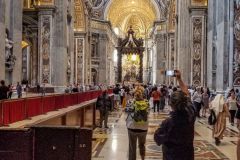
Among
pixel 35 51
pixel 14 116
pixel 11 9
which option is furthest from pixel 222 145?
pixel 35 51

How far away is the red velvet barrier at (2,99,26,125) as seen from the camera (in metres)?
10.8

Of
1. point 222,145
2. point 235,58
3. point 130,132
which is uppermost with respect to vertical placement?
point 235,58

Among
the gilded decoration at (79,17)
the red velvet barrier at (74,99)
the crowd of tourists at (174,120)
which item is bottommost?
the red velvet barrier at (74,99)

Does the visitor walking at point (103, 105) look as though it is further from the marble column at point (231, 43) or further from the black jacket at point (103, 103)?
the marble column at point (231, 43)

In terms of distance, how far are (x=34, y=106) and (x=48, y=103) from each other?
1.77 meters

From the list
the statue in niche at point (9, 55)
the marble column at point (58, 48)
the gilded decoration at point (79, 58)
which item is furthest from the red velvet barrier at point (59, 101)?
the gilded decoration at point (79, 58)

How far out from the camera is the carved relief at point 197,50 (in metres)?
24.5

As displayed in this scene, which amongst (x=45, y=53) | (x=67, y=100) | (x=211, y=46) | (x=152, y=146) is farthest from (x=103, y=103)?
(x=45, y=53)

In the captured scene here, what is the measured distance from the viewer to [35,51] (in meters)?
30.3

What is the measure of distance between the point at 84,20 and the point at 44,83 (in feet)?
55.4

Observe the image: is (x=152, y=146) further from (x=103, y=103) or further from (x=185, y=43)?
(x=185, y=43)

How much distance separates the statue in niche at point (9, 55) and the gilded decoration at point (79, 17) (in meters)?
21.2

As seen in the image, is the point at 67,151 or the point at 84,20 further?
the point at 84,20

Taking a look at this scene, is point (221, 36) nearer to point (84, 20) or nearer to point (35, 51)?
point (35, 51)
